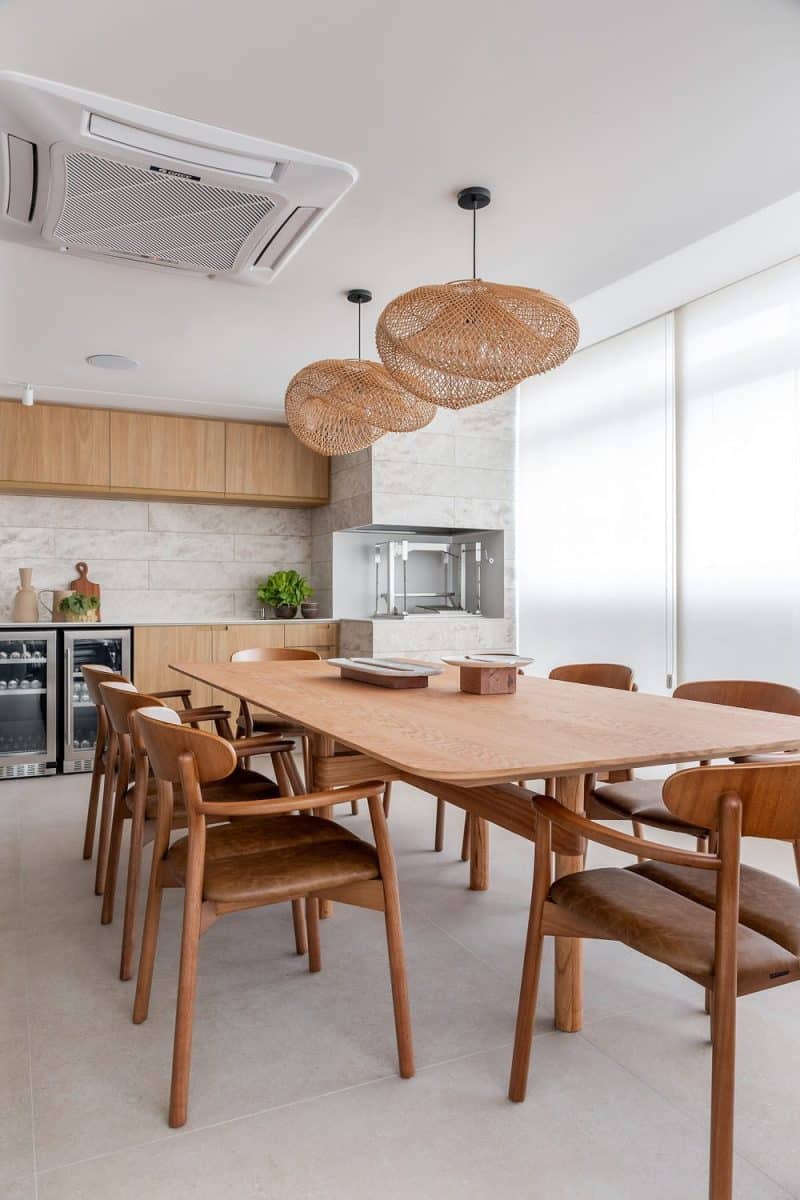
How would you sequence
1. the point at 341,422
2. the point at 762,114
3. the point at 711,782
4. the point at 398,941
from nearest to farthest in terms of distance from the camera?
the point at 711,782
the point at 398,941
the point at 762,114
the point at 341,422

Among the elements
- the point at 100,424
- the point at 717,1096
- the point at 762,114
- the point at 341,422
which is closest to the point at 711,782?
the point at 717,1096

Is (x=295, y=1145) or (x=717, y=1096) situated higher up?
(x=717, y=1096)

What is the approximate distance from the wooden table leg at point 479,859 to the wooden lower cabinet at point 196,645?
247cm

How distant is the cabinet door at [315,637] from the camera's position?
5504 mm

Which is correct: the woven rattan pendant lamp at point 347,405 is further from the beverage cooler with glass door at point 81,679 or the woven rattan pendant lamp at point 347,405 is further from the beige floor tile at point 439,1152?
the beverage cooler with glass door at point 81,679

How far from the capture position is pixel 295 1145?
4.92ft

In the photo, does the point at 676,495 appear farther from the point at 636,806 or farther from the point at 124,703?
the point at 124,703

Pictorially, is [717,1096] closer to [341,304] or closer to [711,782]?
[711,782]

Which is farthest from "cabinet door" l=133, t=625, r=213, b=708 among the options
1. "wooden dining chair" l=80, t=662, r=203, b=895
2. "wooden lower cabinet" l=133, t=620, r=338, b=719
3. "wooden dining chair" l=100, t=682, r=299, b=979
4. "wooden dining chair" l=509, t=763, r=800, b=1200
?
"wooden dining chair" l=509, t=763, r=800, b=1200

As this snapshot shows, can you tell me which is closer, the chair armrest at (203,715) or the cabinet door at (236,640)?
the chair armrest at (203,715)

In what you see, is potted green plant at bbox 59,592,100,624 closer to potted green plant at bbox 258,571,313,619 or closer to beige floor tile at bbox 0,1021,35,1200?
potted green plant at bbox 258,571,313,619

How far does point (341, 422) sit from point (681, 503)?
2.00 metres

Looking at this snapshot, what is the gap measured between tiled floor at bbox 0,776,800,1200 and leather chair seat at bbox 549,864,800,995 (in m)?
0.41

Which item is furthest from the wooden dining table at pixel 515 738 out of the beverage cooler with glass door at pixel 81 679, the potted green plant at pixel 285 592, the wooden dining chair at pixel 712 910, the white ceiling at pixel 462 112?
the potted green plant at pixel 285 592
